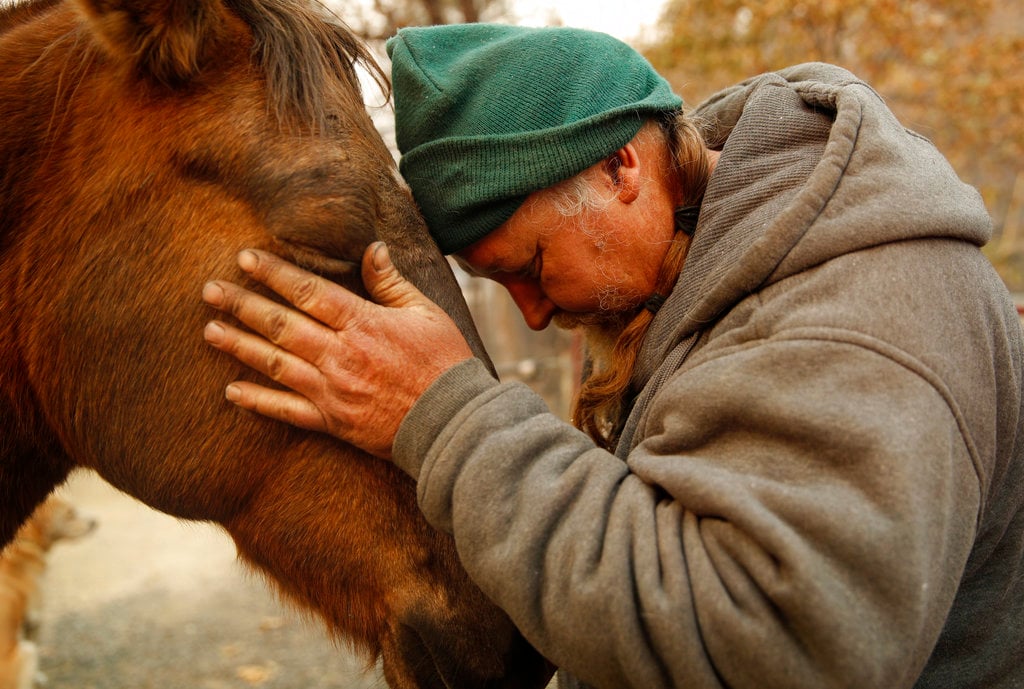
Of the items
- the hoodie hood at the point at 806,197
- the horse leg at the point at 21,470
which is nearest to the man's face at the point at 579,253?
the hoodie hood at the point at 806,197

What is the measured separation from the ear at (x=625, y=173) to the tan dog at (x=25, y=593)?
318cm

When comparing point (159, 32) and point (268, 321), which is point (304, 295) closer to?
point (268, 321)

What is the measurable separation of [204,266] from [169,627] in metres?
4.82

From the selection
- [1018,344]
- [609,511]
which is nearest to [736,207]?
[1018,344]

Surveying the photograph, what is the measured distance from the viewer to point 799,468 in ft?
4.19

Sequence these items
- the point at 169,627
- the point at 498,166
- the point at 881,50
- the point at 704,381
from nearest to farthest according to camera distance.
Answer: the point at 704,381
the point at 498,166
the point at 169,627
the point at 881,50

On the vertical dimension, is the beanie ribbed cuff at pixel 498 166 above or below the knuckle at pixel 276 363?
above

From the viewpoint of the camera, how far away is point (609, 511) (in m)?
1.41

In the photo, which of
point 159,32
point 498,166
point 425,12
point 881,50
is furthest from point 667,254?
point 881,50

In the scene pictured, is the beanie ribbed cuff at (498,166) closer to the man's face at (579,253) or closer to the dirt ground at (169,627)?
the man's face at (579,253)

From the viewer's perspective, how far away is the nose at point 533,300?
2.10 metres

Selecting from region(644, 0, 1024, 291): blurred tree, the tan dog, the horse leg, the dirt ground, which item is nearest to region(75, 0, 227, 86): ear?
the horse leg

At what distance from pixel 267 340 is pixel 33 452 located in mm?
710

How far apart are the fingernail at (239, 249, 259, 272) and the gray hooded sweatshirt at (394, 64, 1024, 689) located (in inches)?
16.6
